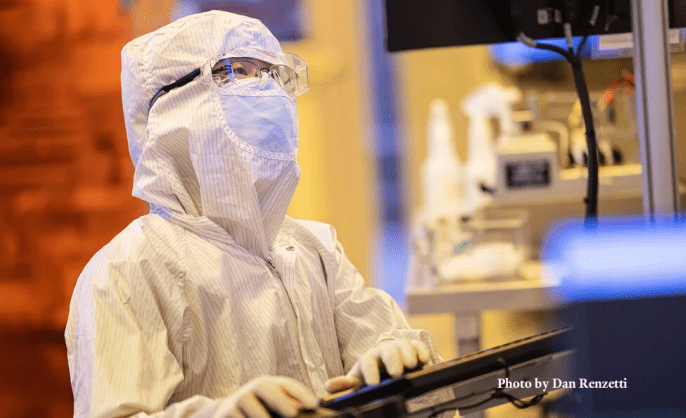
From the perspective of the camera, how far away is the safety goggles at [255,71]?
106 centimetres

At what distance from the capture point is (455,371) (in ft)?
2.25

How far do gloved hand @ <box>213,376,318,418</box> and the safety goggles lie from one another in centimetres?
54

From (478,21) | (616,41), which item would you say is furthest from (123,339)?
(616,41)

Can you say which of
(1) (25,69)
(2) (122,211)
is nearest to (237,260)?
(2) (122,211)

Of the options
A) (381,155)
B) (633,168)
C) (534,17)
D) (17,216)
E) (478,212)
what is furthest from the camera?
(381,155)

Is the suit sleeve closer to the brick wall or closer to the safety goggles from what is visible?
the safety goggles

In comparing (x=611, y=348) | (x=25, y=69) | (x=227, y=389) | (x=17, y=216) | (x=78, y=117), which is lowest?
(x=227, y=389)

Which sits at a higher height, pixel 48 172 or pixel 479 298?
pixel 48 172

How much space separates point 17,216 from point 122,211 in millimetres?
245

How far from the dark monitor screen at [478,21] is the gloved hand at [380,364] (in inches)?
21.2

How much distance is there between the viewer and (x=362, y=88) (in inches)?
163

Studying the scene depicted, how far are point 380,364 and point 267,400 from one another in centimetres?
23

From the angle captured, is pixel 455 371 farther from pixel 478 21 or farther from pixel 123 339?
pixel 478 21

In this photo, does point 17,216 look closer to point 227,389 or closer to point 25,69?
point 25,69
